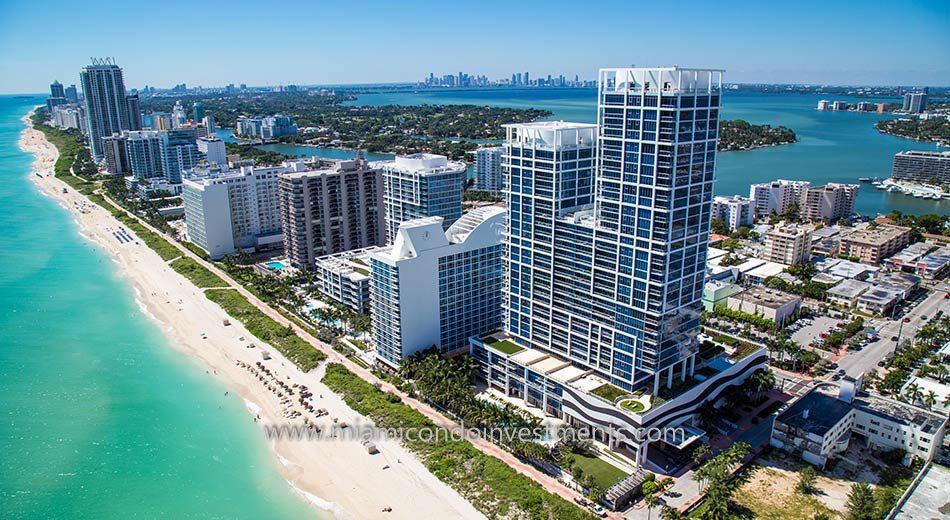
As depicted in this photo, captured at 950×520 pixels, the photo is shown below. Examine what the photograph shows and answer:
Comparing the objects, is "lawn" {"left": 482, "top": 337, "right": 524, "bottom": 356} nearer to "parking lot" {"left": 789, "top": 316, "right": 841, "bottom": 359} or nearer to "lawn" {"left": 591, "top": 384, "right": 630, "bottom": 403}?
"lawn" {"left": 591, "top": 384, "right": 630, "bottom": 403}

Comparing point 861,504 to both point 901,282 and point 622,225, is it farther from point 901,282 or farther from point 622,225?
point 901,282

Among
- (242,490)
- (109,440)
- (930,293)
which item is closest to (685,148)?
(242,490)

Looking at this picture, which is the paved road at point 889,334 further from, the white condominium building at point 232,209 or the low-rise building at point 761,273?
the white condominium building at point 232,209

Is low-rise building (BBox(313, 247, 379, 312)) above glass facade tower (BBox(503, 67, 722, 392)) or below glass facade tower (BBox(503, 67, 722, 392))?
below

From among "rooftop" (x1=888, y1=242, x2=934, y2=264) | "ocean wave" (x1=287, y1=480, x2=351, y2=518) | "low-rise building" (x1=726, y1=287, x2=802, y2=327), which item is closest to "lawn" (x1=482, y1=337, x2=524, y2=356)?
"ocean wave" (x1=287, y1=480, x2=351, y2=518)

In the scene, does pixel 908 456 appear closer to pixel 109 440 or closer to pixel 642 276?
pixel 642 276

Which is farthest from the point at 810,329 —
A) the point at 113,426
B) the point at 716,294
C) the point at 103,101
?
the point at 103,101
